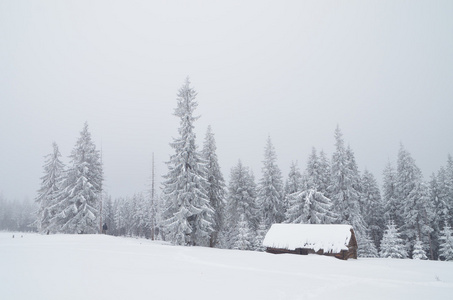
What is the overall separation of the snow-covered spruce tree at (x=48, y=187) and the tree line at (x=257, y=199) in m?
0.15

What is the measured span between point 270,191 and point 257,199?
8.85 ft

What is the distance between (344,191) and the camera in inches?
1588

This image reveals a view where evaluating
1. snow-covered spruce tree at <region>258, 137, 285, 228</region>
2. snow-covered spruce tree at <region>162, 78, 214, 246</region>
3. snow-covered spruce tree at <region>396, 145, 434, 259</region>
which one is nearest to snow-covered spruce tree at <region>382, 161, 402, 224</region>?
snow-covered spruce tree at <region>396, 145, 434, 259</region>

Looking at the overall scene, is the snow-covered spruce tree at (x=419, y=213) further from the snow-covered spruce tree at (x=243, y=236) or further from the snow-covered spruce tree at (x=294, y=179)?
the snow-covered spruce tree at (x=243, y=236)

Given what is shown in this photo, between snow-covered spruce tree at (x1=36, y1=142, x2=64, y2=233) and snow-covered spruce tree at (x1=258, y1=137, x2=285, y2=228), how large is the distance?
30.6 metres

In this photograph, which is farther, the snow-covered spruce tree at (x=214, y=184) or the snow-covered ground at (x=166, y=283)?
the snow-covered spruce tree at (x=214, y=184)

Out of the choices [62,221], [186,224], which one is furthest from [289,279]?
[62,221]

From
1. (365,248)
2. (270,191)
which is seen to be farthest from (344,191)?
(270,191)

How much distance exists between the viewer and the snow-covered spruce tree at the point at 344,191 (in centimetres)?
3981

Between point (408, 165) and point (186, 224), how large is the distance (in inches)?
1410

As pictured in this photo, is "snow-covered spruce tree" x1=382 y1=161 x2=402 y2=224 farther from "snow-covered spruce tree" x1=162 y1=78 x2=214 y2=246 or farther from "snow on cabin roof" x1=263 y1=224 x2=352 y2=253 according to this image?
"snow-covered spruce tree" x1=162 y1=78 x2=214 y2=246

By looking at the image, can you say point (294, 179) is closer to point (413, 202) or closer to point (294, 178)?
point (294, 178)

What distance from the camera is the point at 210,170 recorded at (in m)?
38.1

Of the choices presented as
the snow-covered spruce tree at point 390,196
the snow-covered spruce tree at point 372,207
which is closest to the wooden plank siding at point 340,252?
the snow-covered spruce tree at point 372,207
